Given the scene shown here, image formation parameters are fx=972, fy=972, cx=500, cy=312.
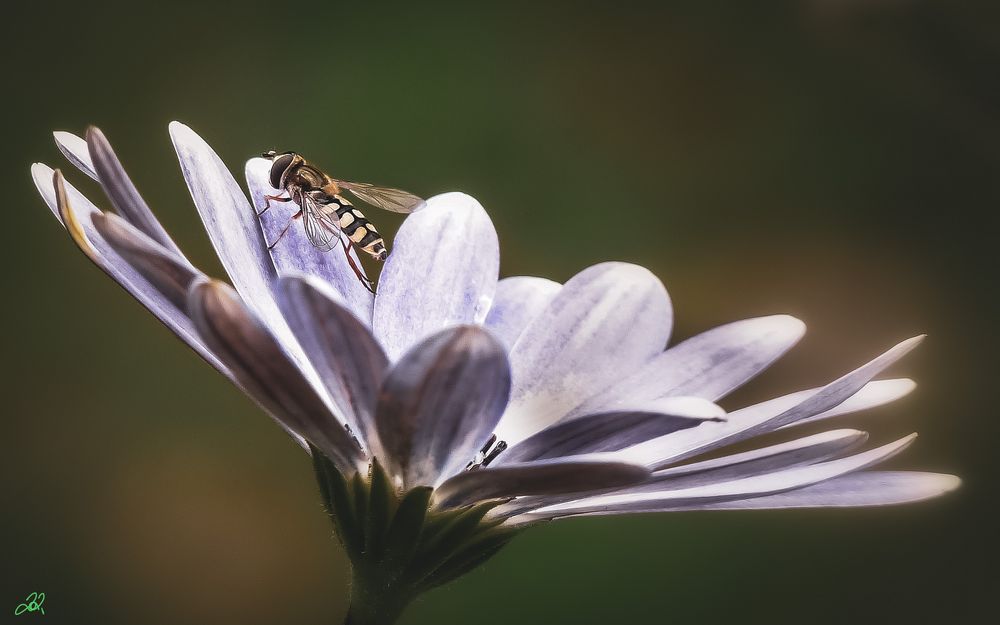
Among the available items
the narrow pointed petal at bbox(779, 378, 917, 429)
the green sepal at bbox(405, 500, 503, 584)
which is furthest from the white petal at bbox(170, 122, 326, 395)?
the narrow pointed petal at bbox(779, 378, 917, 429)

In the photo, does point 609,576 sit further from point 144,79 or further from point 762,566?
point 144,79

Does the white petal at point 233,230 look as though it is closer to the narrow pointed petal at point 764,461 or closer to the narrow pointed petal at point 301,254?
the narrow pointed petal at point 301,254

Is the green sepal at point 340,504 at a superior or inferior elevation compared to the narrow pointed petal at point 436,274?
inferior

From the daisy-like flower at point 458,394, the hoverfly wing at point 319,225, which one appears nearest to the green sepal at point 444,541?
the daisy-like flower at point 458,394

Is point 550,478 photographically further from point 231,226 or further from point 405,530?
point 231,226

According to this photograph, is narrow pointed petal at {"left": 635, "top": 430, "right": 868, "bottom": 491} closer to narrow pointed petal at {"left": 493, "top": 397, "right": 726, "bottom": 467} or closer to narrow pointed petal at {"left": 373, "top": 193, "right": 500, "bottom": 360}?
narrow pointed petal at {"left": 493, "top": 397, "right": 726, "bottom": 467}

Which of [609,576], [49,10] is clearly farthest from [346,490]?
[49,10]
